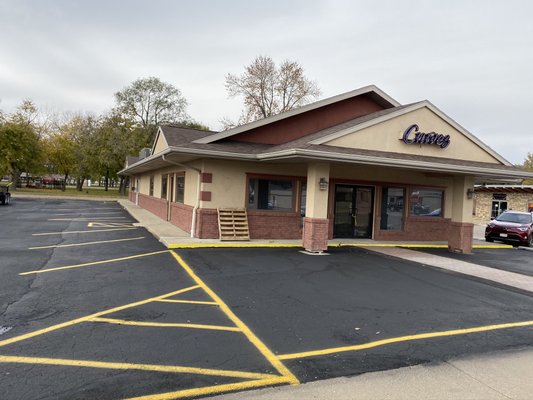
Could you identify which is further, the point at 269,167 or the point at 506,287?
the point at 269,167

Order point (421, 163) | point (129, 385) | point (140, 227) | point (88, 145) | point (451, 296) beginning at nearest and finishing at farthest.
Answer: point (129, 385) → point (451, 296) → point (421, 163) → point (140, 227) → point (88, 145)

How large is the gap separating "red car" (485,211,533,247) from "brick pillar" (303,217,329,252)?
1167cm

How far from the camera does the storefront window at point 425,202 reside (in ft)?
54.2

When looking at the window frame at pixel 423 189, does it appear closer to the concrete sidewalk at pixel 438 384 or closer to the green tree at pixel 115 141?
the concrete sidewalk at pixel 438 384

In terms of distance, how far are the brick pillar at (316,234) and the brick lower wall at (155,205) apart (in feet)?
34.2

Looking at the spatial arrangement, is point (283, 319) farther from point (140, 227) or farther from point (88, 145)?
point (88, 145)

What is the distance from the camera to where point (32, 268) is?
8477mm

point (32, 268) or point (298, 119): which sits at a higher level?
point (298, 119)

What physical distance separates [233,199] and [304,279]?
6.07m

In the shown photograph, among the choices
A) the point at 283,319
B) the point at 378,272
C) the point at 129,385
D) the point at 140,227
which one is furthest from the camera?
the point at 140,227

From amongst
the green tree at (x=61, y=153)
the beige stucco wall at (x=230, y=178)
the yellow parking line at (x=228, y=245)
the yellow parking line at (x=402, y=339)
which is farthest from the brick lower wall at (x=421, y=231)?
the green tree at (x=61, y=153)

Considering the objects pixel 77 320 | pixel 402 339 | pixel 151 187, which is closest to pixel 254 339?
pixel 402 339

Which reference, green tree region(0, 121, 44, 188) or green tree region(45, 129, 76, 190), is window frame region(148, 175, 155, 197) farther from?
green tree region(45, 129, 76, 190)

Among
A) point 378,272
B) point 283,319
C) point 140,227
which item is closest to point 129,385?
point 283,319
